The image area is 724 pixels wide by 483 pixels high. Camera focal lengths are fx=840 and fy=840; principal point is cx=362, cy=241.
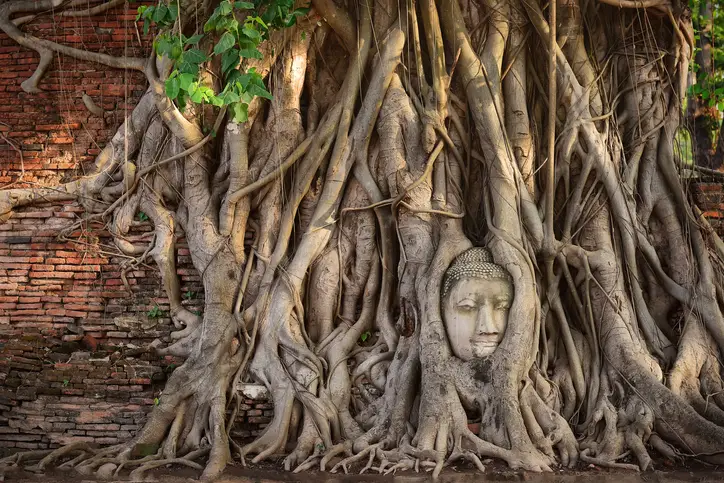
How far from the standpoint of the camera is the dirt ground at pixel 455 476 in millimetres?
4742

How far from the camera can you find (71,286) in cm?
630

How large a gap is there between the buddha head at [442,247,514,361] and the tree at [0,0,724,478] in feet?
0.08

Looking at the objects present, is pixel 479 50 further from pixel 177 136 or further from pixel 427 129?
pixel 177 136

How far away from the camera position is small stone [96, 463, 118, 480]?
4891mm

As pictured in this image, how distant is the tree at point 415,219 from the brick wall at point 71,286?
0.19 meters

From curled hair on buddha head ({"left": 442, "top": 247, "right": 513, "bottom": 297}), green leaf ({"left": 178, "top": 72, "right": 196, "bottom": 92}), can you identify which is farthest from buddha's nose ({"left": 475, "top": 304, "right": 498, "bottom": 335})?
green leaf ({"left": 178, "top": 72, "right": 196, "bottom": 92})

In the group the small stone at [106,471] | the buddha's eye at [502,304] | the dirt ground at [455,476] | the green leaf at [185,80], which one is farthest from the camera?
the buddha's eye at [502,304]

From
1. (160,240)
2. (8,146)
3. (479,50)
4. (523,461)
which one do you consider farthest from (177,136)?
(523,461)

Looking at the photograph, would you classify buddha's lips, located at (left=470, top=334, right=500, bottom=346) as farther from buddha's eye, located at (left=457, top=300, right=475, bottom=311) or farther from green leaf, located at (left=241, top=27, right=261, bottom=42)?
green leaf, located at (left=241, top=27, right=261, bottom=42)

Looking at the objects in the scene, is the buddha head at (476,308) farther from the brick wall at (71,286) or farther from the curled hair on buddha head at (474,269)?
the brick wall at (71,286)

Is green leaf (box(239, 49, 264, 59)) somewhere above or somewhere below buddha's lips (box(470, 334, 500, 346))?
above

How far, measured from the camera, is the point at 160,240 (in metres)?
6.12

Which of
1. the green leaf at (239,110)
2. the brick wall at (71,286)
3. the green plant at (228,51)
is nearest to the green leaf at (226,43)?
the green plant at (228,51)

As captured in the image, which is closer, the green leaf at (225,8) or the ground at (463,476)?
the ground at (463,476)
